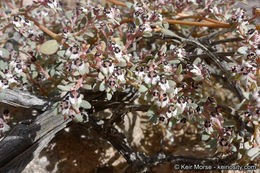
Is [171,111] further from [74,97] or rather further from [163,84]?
[74,97]

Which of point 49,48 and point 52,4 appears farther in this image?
point 52,4

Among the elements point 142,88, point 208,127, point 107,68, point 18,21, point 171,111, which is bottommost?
point 208,127

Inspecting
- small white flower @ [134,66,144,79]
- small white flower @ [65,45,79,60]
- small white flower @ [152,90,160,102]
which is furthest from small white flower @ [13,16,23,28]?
small white flower @ [152,90,160,102]

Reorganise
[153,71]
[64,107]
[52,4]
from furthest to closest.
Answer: [52,4] → [153,71] → [64,107]

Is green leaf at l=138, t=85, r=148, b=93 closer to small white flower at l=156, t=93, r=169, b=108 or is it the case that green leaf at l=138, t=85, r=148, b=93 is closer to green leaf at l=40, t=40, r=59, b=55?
small white flower at l=156, t=93, r=169, b=108

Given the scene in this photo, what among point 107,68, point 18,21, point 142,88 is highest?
point 18,21

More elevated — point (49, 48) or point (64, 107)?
point (49, 48)

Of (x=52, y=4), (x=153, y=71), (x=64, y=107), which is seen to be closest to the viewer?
(x=64, y=107)

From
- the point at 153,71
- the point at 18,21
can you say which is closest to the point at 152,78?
the point at 153,71

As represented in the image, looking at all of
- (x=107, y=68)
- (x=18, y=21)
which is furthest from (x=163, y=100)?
(x=18, y=21)

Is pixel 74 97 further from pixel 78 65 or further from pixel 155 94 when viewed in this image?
pixel 155 94

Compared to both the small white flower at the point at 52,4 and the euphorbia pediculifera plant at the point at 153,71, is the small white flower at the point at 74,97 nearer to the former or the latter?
the euphorbia pediculifera plant at the point at 153,71

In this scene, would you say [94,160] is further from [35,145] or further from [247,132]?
[247,132]
